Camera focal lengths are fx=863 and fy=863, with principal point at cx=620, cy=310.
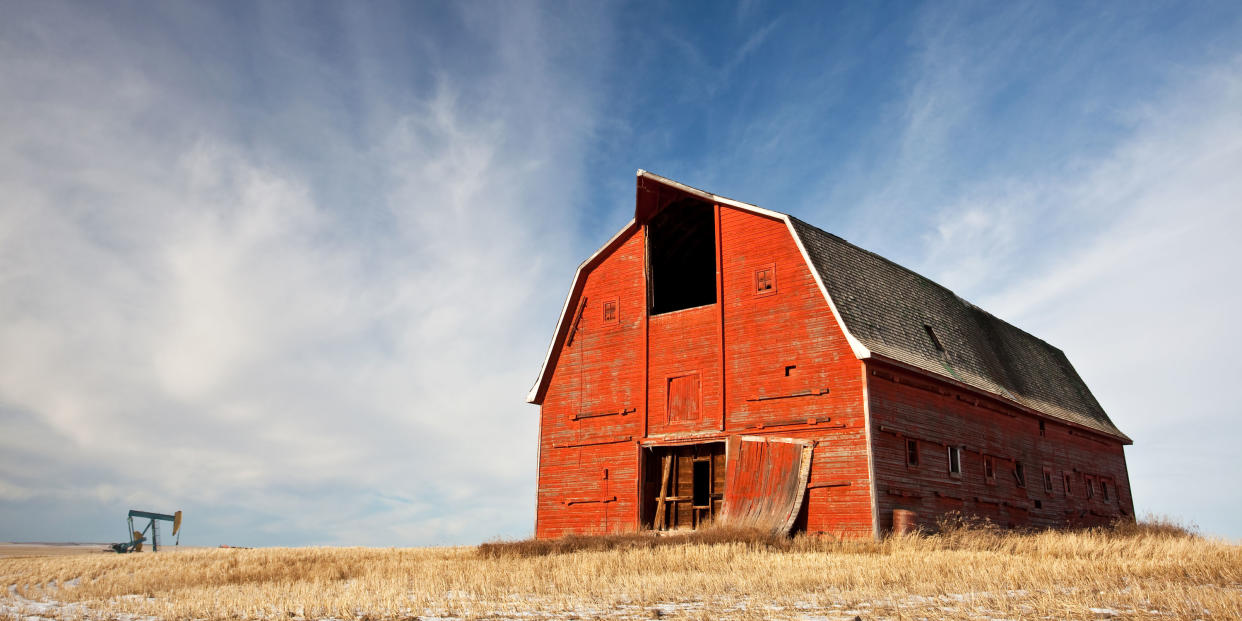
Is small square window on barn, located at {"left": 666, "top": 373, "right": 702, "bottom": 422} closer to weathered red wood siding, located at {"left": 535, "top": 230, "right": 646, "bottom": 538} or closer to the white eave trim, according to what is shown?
weathered red wood siding, located at {"left": 535, "top": 230, "right": 646, "bottom": 538}

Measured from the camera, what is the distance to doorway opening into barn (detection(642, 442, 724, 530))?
21219 millimetres

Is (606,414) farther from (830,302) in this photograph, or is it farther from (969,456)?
(969,456)

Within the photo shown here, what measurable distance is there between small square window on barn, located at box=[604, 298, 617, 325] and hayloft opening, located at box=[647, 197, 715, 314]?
1.11 m

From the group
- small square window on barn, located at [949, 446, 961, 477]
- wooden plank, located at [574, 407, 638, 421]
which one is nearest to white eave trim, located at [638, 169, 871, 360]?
small square window on barn, located at [949, 446, 961, 477]

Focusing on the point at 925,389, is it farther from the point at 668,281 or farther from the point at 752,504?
the point at 668,281

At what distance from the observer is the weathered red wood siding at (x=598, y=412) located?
22219 millimetres

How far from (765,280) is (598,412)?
18.7ft

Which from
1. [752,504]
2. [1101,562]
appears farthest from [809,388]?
[1101,562]

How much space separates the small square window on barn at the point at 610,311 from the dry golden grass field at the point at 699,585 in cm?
731

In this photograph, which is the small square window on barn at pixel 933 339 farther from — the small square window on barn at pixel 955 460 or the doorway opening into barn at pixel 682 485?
the doorway opening into barn at pixel 682 485

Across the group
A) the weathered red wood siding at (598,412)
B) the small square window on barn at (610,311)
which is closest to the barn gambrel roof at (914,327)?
the weathered red wood siding at (598,412)

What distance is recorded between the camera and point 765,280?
2153 cm

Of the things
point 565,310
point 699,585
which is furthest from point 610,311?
point 699,585

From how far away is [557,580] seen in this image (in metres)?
12.1
